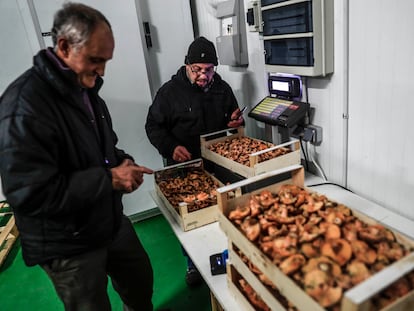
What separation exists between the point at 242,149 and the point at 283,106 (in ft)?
1.15

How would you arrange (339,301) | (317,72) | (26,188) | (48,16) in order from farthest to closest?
(48,16), (317,72), (26,188), (339,301)

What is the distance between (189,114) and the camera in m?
2.06

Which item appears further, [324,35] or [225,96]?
[225,96]

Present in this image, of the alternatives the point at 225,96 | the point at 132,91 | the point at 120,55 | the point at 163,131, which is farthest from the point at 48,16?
the point at 225,96

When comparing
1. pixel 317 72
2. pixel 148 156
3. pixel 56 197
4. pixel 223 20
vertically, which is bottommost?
pixel 148 156

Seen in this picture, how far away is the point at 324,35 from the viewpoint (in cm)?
149

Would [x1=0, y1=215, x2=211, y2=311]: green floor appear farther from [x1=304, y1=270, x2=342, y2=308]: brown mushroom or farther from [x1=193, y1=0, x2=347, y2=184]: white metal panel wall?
[x1=304, y1=270, x2=342, y2=308]: brown mushroom

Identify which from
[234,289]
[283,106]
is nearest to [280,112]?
[283,106]

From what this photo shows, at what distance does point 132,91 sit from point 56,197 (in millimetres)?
1759

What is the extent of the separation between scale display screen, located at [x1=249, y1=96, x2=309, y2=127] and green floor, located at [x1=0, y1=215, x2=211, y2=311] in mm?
1231

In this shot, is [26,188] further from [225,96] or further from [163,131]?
[225,96]

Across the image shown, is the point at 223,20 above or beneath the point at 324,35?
above

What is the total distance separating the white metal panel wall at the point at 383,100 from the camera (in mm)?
1237

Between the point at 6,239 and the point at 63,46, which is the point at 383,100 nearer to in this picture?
the point at 63,46
